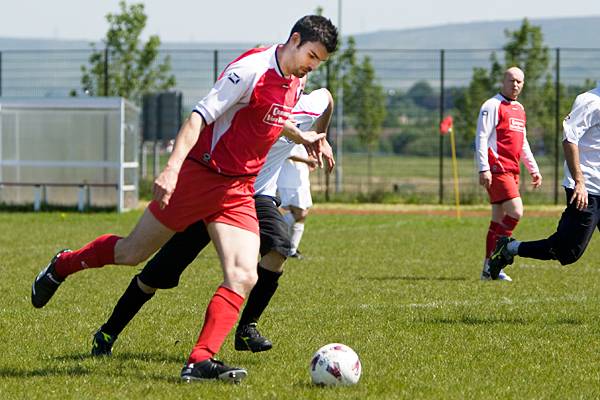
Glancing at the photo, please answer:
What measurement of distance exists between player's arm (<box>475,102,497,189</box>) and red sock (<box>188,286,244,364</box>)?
6506mm

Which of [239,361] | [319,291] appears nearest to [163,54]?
[319,291]

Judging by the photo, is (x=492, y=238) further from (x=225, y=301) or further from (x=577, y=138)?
(x=225, y=301)

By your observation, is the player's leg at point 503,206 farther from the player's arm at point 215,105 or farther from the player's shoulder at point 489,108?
the player's arm at point 215,105

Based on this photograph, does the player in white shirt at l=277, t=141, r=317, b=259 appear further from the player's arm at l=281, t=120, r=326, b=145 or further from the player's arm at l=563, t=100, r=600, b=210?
the player's arm at l=281, t=120, r=326, b=145

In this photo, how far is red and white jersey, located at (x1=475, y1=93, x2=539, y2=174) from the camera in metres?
13.0

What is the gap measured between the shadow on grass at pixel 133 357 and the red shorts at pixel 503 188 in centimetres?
616

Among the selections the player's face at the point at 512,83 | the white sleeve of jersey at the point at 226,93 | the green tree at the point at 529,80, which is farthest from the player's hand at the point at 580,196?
the green tree at the point at 529,80

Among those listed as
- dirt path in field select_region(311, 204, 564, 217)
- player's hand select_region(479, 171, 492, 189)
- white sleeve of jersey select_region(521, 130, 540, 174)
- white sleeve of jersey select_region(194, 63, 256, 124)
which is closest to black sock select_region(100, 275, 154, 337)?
white sleeve of jersey select_region(194, 63, 256, 124)

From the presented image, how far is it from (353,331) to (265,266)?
1.19 meters

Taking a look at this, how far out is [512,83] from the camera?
1284 centimetres

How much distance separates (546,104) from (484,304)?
22.4 metres

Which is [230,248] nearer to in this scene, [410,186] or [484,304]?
[484,304]

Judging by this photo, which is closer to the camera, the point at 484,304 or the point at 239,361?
the point at 239,361

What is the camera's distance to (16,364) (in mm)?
7281
